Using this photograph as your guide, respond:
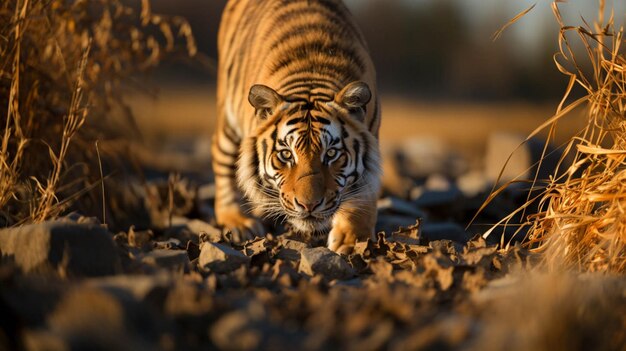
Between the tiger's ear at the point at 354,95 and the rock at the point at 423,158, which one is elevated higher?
the tiger's ear at the point at 354,95

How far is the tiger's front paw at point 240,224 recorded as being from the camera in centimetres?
497

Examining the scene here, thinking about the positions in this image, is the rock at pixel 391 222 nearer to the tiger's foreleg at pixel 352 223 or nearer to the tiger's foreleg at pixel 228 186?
the tiger's foreleg at pixel 352 223

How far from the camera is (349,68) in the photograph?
460 centimetres

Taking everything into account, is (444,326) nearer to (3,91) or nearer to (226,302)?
(226,302)

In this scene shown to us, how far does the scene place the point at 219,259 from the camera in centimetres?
324

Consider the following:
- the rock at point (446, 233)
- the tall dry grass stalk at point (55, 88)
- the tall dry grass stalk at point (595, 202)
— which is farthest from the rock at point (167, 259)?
the rock at point (446, 233)

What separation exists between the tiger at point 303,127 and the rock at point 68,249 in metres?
1.30

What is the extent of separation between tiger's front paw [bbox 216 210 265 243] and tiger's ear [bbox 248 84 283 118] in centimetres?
93

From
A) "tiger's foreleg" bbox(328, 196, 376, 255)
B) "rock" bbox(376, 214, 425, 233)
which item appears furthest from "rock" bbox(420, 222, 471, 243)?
"tiger's foreleg" bbox(328, 196, 376, 255)

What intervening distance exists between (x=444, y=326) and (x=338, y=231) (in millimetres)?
2315

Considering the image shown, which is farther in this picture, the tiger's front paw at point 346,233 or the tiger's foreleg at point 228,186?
the tiger's foreleg at point 228,186

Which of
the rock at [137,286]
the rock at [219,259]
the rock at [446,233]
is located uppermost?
the rock at [137,286]

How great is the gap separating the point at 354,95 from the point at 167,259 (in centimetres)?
153

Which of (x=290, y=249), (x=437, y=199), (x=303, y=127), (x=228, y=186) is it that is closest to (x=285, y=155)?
(x=303, y=127)
